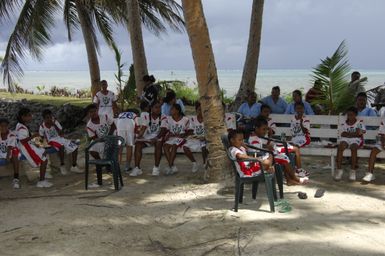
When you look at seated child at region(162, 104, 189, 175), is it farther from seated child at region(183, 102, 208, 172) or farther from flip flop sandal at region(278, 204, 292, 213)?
flip flop sandal at region(278, 204, 292, 213)

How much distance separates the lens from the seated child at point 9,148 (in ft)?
25.0

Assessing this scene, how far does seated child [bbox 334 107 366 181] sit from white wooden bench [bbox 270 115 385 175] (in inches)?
3.4

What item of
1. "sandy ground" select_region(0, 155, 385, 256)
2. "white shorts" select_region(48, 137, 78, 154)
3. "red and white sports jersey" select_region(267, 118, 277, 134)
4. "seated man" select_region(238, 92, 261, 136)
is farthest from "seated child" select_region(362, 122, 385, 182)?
"white shorts" select_region(48, 137, 78, 154)

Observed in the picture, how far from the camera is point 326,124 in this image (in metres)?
8.00

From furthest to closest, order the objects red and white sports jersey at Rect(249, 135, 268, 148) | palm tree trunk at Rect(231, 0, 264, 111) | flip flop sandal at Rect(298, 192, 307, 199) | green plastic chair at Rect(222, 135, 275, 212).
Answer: palm tree trunk at Rect(231, 0, 264, 111)
red and white sports jersey at Rect(249, 135, 268, 148)
flip flop sandal at Rect(298, 192, 307, 199)
green plastic chair at Rect(222, 135, 275, 212)

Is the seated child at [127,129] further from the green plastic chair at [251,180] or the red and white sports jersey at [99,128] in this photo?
the green plastic chair at [251,180]

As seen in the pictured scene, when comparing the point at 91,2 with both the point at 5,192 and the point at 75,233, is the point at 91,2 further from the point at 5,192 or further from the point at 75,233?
the point at 75,233

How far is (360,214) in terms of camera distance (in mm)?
5707

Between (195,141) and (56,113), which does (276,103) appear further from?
(56,113)

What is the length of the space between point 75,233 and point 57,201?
1445 millimetres

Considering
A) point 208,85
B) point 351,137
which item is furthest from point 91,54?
point 351,137

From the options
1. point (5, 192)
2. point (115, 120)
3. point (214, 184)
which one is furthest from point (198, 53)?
point (5, 192)

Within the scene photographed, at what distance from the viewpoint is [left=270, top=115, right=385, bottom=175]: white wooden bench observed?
24.8 feet

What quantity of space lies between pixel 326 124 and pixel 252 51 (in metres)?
3.39
